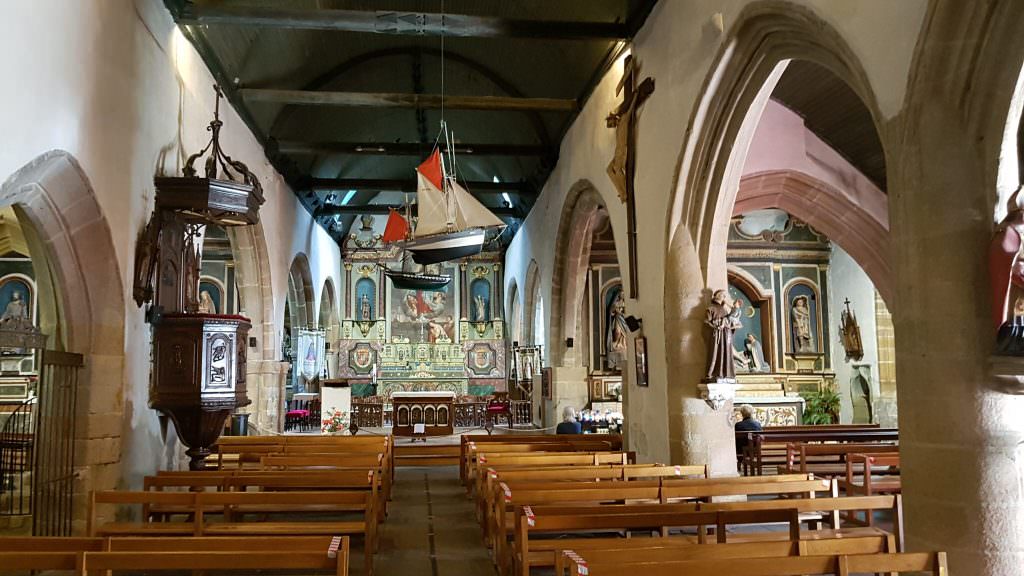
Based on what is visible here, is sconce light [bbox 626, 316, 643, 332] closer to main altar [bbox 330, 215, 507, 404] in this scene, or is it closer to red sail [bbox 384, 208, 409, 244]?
red sail [bbox 384, 208, 409, 244]

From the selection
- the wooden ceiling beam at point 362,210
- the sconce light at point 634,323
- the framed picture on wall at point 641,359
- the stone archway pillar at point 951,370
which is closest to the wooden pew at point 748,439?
the framed picture on wall at point 641,359

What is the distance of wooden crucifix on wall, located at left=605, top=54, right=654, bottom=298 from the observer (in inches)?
328

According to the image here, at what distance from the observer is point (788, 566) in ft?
8.57

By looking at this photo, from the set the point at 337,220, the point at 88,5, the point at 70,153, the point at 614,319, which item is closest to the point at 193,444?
the point at 70,153

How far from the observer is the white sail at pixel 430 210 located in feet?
38.9

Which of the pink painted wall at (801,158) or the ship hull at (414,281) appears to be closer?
the pink painted wall at (801,158)

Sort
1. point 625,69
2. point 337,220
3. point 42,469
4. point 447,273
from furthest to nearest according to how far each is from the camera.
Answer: point 447,273 → point 337,220 → point 625,69 → point 42,469

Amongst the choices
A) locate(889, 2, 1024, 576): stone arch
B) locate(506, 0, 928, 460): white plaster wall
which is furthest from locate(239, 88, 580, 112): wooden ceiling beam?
locate(889, 2, 1024, 576): stone arch

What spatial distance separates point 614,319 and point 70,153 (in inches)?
389

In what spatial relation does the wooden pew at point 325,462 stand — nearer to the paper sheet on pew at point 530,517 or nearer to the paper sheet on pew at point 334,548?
the paper sheet on pew at point 530,517

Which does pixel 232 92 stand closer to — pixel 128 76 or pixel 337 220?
pixel 128 76

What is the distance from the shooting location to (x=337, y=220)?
811 inches

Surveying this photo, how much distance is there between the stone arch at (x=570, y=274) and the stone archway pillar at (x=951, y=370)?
26.5 ft

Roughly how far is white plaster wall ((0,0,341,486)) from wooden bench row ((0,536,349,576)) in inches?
107
